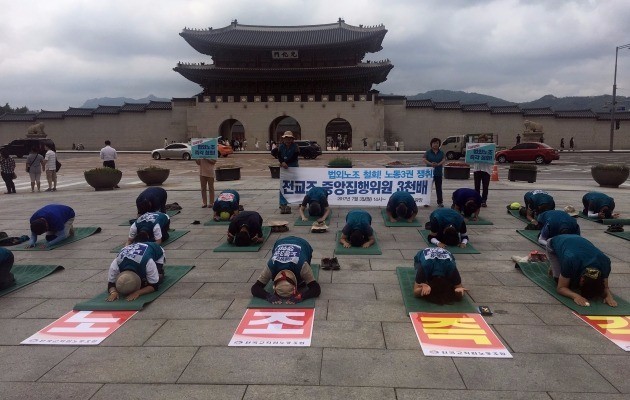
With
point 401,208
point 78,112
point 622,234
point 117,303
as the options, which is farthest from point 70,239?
point 78,112

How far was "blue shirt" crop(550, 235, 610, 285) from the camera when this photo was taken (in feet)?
16.5

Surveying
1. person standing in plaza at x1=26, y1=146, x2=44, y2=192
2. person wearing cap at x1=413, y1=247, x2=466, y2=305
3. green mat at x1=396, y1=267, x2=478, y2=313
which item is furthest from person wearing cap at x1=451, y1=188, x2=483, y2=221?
person standing in plaza at x1=26, y1=146, x2=44, y2=192

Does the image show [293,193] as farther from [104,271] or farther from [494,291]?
[494,291]

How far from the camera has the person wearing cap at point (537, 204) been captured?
9.02m

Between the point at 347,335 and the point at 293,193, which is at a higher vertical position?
the point at 293,193

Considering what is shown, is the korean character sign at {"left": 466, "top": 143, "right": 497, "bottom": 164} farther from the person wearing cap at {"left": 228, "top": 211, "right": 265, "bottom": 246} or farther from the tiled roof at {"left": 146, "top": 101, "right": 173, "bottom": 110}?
the tiled roof at {"left": 146, "top": 101, "right": 173, "bottom": 110}

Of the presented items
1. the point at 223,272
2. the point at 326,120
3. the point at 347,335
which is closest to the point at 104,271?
the point at 223,272

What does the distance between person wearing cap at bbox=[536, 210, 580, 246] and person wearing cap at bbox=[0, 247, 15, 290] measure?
795cm

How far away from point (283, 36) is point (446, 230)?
4418 centimetres

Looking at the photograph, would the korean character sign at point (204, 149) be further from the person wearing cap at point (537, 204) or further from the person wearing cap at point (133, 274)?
the person wearing cap at point (537, 204)

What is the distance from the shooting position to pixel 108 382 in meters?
3.71

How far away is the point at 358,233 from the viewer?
7.67 meters

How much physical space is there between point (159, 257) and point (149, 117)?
4601 centimetres

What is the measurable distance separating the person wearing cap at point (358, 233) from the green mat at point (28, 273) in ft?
15.4
